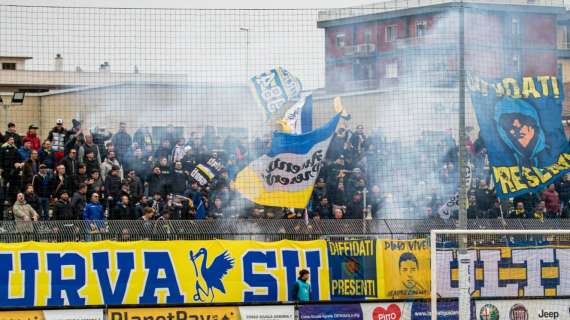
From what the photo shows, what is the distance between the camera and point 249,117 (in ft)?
58.1

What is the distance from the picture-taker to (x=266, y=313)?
15.4 metres

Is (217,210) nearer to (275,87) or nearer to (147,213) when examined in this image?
(147,213)

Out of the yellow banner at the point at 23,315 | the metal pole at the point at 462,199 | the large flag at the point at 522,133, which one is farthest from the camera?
the large flag at the point at 522,133

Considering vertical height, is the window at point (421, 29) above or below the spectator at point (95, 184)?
above

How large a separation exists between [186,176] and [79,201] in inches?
73.3

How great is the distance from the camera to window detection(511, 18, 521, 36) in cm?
1866

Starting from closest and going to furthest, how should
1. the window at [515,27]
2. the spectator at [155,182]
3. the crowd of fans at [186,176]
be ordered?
the crowd of fans at [186,176] → the spectator at [155,182] → the window at [515,27]

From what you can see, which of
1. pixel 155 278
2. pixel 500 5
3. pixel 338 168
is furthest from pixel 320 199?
pixel 500 5

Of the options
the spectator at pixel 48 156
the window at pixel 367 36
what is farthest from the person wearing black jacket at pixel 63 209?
the window at pixel 367 36

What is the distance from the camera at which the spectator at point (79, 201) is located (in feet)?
55.5

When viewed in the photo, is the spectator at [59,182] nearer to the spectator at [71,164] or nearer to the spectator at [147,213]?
the spectator at [71,164]

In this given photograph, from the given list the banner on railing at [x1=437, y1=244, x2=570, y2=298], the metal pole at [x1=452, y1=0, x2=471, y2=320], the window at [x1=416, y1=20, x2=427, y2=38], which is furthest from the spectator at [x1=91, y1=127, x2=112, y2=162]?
the metal pole at [x1=452, y1=0, x2=471, y2=320]

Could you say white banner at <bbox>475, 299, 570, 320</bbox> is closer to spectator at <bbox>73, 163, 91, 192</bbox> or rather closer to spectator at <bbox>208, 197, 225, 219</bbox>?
spectator at <bbox>208, 197, 225, 219</bbox>

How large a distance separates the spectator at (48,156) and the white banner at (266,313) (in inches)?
162
